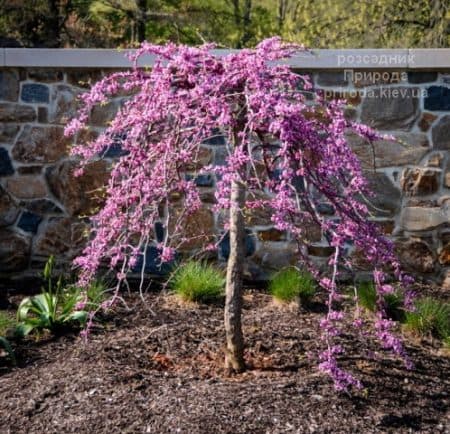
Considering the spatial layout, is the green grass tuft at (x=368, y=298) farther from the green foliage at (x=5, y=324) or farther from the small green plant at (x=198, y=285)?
the green foliage at (x=5, y=324)

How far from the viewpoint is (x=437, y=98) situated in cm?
551

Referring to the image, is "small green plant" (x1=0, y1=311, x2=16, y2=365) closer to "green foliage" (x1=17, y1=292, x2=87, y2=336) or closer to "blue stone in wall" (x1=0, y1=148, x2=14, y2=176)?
"green foliage" (x1=17, y1=292, x2=87, y2=336)

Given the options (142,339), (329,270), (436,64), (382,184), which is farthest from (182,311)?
(436,64)

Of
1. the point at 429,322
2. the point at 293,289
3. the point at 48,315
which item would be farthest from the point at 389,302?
the point at 48,315

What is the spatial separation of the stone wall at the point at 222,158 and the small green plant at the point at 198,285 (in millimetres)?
546

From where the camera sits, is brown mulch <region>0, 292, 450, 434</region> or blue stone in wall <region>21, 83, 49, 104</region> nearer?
brown mulch <region>0, 292, 450, 434</region>

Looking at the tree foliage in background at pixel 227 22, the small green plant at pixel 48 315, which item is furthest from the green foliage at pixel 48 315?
the tree foliage in background at pixel 227 22

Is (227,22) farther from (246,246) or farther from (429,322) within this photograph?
(429,322)

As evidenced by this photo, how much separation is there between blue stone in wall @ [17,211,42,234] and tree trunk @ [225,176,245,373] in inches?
95.3

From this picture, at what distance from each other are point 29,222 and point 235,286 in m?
2.51

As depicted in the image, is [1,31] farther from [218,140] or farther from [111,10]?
[218,140]

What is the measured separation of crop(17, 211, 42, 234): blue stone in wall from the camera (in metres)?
5.81

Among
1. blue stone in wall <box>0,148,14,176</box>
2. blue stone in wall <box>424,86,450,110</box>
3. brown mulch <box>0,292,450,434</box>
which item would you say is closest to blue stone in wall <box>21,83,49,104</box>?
blue stone in wall <box>0,148,14,176</box>

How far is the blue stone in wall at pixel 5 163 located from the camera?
5748mm
